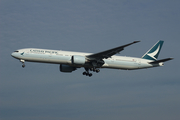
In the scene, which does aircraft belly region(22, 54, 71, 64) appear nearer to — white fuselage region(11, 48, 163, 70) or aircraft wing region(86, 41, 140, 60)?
white fuselage region(11, 48, 163, 70)

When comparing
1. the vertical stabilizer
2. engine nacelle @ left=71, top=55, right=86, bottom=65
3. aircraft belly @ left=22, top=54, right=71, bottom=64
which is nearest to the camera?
aircraft belly @ left=22, top=54, right=71, bottom=64

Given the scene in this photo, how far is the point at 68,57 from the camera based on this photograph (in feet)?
164

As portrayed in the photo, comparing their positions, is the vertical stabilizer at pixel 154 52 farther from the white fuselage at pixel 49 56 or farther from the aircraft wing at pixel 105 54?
the aircraft wing at pixel 105 54

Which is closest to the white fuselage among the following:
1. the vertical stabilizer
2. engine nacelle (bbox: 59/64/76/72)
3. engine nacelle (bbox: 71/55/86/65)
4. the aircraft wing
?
engine nacelle (bbox: 71/55/86/65)

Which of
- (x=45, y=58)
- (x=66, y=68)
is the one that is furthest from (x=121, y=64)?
(x=45, y=58)

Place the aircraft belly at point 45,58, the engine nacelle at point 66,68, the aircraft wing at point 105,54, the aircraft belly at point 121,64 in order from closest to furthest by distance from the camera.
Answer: the aircraft belly at point 45,58 < the aircraft wing at point 105,54 < the aircraft belly at point 121,64 < the engine nacelle at point 66,68

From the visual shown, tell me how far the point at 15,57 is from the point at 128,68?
2090 centimetres

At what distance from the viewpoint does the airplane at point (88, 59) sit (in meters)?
48.9

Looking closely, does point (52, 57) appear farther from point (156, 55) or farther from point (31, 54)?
point (156, 55)

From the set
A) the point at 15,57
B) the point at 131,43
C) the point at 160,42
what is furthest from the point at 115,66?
the point at 15,57

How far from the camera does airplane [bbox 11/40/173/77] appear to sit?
160 feet

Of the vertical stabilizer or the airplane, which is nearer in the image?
the airplane

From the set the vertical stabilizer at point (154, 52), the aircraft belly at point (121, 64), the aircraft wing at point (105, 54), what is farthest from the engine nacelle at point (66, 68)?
the vertical stabilizer at point (154, 52)

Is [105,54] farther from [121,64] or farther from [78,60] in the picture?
[78,60]
